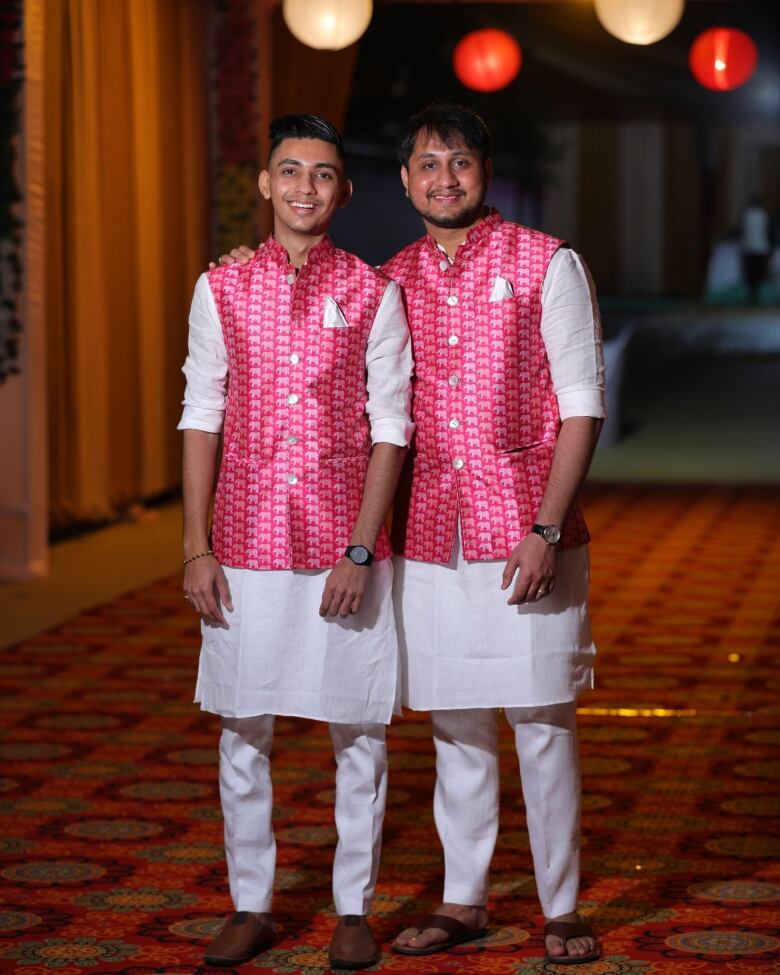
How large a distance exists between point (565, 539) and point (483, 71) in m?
7.41

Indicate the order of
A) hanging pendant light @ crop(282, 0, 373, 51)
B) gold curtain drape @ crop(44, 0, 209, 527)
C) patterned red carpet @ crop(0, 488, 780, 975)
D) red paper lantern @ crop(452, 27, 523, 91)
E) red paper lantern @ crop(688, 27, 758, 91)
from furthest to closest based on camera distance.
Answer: red paper lantern @ crop(452, 27, 523, 91), red paper lantern @ crop(688, 27, 758, 91), gold curtain drape @ crop(44, 0, 209, 527), hanging pendant light @ crop(282, 0, 373, 51), patterned red carpet @ crop(0, 488, 780, 975)

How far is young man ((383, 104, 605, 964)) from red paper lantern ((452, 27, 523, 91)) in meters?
7.16

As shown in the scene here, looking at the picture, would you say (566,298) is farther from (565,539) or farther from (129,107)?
(129,107)

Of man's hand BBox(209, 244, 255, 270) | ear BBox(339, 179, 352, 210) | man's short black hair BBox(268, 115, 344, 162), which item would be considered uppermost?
man's short black hair BBox(268, 115, 344, 162)

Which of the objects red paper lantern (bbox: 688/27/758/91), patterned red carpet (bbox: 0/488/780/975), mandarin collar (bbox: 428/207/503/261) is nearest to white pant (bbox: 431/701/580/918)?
patterned red carpet (bbox: 0/488/780/975)

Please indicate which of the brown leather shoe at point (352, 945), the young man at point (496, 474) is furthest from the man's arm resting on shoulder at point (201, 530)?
the brown leather shoe at point (352, 945)

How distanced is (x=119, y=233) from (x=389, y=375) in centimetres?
530

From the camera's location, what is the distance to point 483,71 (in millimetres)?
9555

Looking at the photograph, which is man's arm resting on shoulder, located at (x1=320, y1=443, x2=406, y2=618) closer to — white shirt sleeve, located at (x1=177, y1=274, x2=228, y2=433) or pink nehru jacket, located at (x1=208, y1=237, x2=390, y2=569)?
pink nehru jacket, located at (x1=208, y1=237, x2=390, y2=569)

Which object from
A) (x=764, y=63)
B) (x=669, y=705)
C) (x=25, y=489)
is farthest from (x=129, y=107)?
(x=764, y=63)

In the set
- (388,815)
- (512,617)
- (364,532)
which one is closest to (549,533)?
(512,617)

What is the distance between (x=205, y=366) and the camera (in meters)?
2.54

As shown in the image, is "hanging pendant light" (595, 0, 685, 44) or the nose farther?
"hanging pendant light" (595, 0, 685, 44)

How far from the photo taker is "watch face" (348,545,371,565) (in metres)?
2.43
